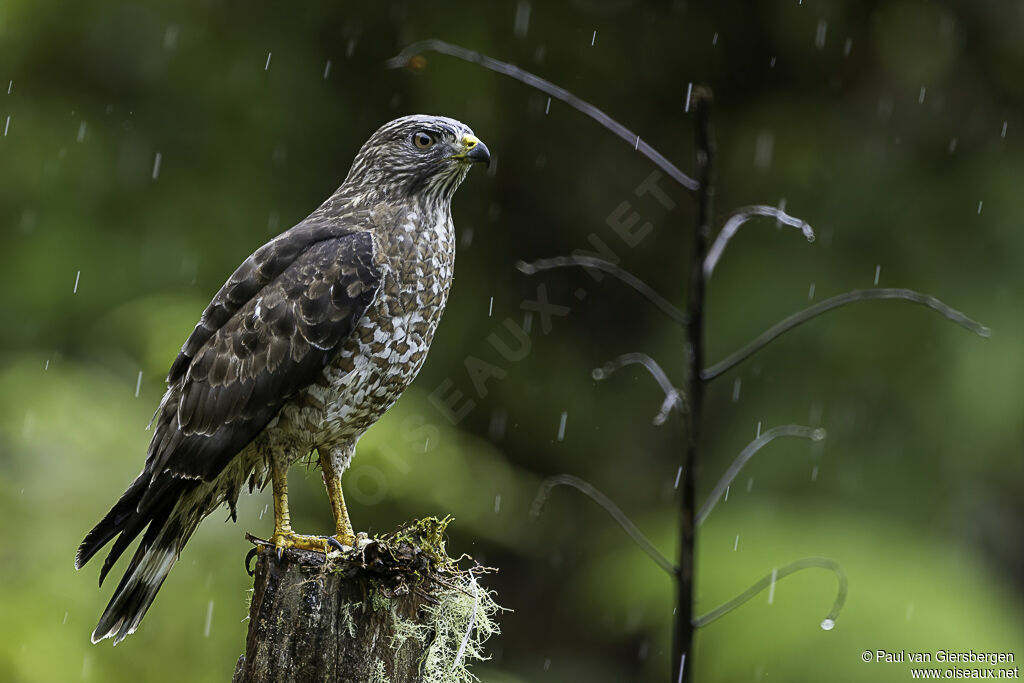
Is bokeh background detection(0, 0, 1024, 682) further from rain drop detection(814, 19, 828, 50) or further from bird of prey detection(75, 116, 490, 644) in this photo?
bird of prey detection(75, 116, 490, 644)

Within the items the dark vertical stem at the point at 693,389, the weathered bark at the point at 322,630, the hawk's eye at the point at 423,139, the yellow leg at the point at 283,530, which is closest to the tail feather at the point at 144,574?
the yellow leg at the point at 283,530

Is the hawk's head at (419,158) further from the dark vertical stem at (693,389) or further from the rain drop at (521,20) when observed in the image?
the rain drop at (521,20)

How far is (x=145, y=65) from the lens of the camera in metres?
7.01

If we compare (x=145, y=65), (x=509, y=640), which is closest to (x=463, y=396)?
(x=509, y=640)

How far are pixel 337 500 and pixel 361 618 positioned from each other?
25.4 inches

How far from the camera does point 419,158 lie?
319cm

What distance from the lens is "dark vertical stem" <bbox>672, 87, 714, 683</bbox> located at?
1.98 meters

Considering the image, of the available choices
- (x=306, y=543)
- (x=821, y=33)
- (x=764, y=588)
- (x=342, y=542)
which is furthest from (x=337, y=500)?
(x=821, y=33)

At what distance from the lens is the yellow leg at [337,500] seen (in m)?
3.01

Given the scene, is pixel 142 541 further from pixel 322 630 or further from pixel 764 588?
pixel 764 588

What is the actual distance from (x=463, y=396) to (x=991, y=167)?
11.5 feet

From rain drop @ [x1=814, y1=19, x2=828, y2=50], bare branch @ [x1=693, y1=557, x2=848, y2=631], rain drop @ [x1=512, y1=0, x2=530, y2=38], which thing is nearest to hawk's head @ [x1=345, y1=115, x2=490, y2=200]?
bare branch @ [x1=693, y1=557, x2=848, y2=631]

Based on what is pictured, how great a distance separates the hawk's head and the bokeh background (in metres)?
2.71

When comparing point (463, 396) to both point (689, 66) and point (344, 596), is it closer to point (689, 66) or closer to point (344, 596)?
point (689, 66)
